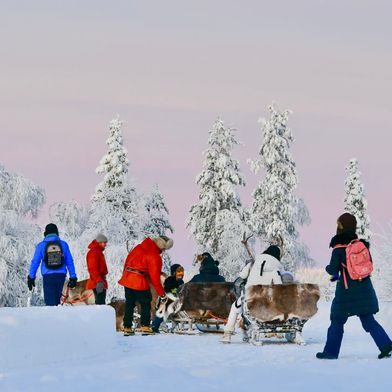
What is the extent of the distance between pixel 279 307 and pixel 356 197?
136ft

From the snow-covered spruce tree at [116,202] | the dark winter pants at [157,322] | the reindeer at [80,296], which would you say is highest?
the snow-covered spruce tree at [116,202]

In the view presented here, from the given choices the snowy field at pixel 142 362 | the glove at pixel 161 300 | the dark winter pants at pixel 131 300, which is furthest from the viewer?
the glove at pixel 161 300

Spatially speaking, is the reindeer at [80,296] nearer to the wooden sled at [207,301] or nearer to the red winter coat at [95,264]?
the red winter coat at [95,264]

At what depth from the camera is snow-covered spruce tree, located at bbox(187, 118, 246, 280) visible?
5184 centimetres

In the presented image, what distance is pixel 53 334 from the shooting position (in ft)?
35.4

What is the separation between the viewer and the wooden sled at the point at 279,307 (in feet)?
46.8

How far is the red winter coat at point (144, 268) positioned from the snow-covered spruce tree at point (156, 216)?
112 ft

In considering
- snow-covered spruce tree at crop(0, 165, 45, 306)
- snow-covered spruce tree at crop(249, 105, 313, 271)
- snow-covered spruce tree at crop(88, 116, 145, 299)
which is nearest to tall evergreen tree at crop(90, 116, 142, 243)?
snow-covered spruce tree at crop(88, 116, 145, 299)

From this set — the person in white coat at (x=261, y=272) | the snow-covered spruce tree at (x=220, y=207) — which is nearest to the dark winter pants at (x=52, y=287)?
the person in white coat at (x=261, y=272)

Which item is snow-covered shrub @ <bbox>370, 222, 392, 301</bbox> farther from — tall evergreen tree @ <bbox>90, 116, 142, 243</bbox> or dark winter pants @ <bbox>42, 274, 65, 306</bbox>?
tall evergreen tree @ <bbox>90, 116, 142, 243</bbox>

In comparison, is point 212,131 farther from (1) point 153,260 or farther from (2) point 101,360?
(2) point 101,360

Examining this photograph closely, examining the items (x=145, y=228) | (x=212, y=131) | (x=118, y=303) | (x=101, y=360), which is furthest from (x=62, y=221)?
(x=101, y=360)

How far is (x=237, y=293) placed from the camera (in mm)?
14836

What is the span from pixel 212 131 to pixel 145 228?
276 inches
